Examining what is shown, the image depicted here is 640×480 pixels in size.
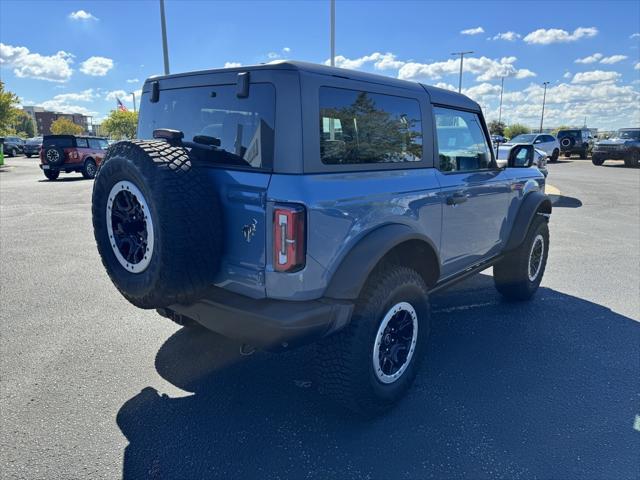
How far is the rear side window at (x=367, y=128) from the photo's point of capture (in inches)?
101

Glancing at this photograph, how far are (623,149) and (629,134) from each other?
158cm

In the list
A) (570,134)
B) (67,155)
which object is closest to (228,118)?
(67,155)

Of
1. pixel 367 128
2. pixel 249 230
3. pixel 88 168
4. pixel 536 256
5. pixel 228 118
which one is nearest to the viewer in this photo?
pixel 249 230

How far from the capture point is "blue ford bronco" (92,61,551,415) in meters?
2.33

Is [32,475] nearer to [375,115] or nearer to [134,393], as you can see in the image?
[134,393]

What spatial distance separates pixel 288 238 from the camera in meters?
2.29

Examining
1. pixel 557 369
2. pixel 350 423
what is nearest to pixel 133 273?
pixel 350 423

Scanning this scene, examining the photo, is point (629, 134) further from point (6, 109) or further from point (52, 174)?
point (6, 109)

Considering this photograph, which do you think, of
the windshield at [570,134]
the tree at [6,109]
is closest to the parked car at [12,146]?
the tree at [6,109]

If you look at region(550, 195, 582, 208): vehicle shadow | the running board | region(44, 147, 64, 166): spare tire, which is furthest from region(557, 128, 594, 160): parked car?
the running board

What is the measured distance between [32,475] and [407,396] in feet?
7.24

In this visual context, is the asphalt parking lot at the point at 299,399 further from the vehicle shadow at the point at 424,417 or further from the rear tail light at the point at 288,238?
the rear tail light at the point at 288,238

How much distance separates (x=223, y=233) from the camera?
2510 mm

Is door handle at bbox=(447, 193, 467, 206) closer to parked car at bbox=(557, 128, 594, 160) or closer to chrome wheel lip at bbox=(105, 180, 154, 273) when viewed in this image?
chrome wheel lip at bbox=(105, 180, 154, 273)
